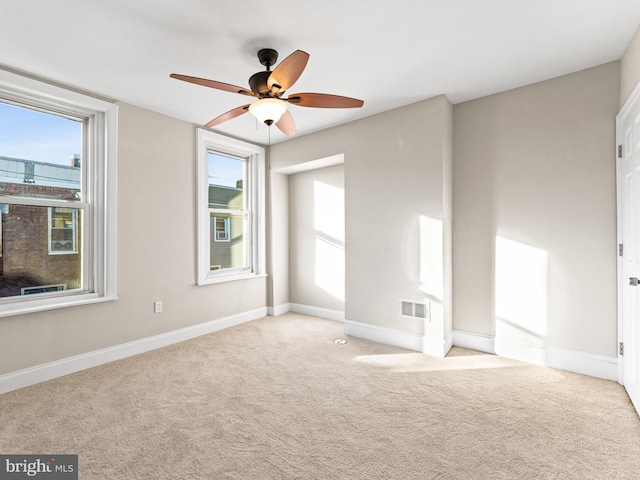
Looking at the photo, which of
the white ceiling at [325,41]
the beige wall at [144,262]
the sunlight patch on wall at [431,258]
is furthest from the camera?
the sunlight patch on wall at [431,258]

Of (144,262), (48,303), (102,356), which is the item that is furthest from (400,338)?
(48,303)

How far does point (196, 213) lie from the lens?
390cm

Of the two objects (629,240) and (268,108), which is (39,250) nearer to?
(268,108)

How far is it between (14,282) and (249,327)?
2352 millimetres

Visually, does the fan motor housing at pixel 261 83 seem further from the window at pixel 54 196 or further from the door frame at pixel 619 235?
the door frame at pixel 619 235

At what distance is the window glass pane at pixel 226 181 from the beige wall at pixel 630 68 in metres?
4.08

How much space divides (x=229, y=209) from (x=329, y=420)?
3.12m

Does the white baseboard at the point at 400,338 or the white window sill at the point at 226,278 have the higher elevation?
the white window sill at the point at 226,278

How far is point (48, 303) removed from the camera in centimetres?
281

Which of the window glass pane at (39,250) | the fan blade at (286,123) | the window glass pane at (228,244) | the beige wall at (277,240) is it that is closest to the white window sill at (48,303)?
the window glass pane at (39,250)

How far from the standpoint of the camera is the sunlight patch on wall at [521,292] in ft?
9.58

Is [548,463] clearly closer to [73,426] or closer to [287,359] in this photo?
[287,359]

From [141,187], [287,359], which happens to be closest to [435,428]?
[287,359]

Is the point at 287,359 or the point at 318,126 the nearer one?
the point at 287,359
